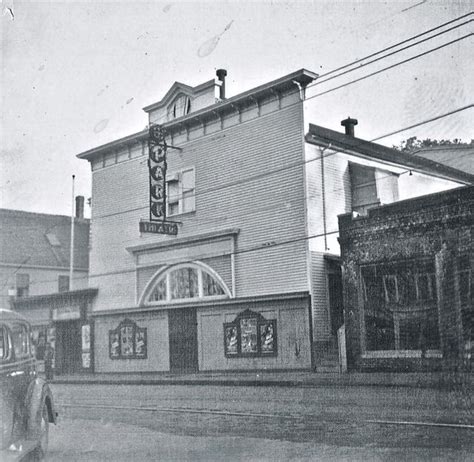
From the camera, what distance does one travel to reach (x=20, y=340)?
819cm

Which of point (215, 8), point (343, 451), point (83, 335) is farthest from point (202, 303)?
point (343, 451)

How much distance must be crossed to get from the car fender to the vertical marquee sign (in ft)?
45.5

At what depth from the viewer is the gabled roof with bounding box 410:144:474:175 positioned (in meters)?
28.1

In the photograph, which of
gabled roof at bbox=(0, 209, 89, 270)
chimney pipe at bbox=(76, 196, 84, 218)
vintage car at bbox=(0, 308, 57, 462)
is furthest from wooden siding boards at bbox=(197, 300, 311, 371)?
chimney pipe at bbox=(76, 196, 84, 218)

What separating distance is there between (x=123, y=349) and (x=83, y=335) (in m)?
3.09

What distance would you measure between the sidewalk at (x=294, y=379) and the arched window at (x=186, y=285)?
107 inches

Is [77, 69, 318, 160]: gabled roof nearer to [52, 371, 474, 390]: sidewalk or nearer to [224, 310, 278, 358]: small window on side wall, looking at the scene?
[224, 310, 278, 358]: small window on side wall

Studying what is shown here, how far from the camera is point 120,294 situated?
2597cm

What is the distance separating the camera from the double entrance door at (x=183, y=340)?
2278 centimetres

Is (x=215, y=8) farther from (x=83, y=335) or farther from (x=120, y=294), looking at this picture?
(x=83, y=335)

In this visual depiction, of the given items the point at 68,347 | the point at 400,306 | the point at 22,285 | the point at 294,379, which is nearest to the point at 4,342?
the point at 294,379

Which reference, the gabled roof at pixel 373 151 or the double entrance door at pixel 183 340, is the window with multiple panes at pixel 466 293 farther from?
the double entrance door at pixel 183 340

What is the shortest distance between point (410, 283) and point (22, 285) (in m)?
25.7

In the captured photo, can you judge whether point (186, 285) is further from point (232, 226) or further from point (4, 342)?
point (4, 342)
